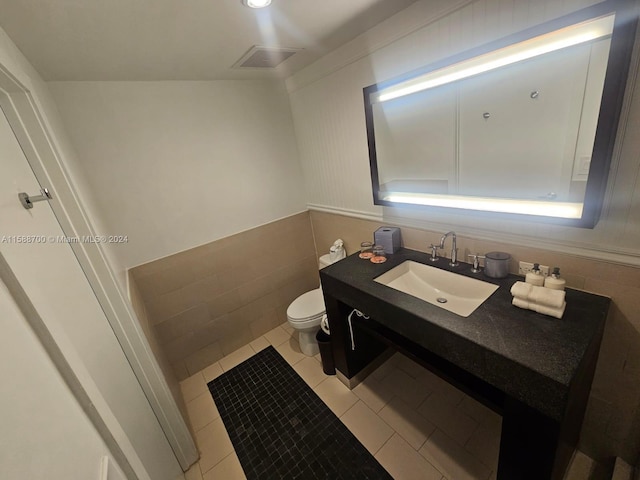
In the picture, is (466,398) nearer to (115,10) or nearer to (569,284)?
(569,284)

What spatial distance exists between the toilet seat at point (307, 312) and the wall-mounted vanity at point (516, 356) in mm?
685

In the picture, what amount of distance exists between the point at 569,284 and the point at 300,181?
1.96m

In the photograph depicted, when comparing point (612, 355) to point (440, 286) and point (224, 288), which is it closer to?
point (440, 286)

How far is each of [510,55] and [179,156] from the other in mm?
1924

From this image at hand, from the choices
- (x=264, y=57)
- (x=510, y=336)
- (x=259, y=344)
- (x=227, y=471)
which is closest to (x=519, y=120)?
(x=510, y=336)

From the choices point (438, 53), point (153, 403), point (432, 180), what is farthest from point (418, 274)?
point (153, 403)

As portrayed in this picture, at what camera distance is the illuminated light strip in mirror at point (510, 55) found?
3.00ft

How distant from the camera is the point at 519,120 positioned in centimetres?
117

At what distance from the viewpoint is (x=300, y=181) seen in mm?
2504

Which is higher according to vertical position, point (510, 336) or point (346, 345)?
point (510, 336)

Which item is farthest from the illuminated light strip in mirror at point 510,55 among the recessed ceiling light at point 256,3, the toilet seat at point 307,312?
the toilet seat at point 307,312

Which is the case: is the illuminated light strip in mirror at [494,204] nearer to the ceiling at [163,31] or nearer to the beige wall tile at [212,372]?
the ceiling at [163,31]

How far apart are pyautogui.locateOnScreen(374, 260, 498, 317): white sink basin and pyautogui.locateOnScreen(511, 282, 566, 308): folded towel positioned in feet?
0.55

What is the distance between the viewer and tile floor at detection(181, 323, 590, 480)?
4.59ft
